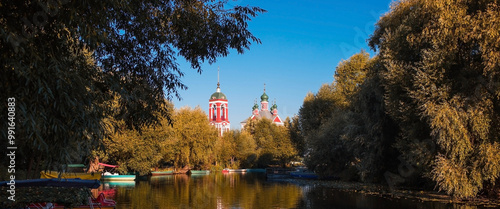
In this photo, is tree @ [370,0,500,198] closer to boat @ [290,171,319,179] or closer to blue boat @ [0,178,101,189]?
blue boat @ [0,178,101,189]

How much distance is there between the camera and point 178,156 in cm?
6344

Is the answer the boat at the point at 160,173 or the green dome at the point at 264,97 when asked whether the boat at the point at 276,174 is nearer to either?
the boat at the point at 160,173

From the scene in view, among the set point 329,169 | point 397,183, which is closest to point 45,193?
point 397,183

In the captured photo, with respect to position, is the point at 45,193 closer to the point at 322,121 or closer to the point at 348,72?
the point at 322,121

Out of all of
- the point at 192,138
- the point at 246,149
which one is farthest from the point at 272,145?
the point at 192,138

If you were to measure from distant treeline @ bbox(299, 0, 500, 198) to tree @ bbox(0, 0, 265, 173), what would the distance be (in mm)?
15595

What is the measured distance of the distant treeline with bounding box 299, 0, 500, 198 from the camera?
21703 mm

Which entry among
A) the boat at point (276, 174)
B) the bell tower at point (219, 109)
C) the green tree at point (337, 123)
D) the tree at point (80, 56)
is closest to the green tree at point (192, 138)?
the boat at point (276, 174)

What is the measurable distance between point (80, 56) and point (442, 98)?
20.2m

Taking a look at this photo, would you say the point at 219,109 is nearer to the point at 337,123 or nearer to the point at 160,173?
the point at 160,173

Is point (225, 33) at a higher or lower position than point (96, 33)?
higher

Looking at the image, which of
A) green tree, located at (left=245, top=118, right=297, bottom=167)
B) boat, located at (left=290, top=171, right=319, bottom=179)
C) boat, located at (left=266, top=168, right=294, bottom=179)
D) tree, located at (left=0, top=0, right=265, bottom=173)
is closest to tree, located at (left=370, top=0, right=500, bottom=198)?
tree, located at (left=0, top=0, right=265, bottom=173)

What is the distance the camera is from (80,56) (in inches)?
386

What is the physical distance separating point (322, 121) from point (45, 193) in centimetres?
4429
